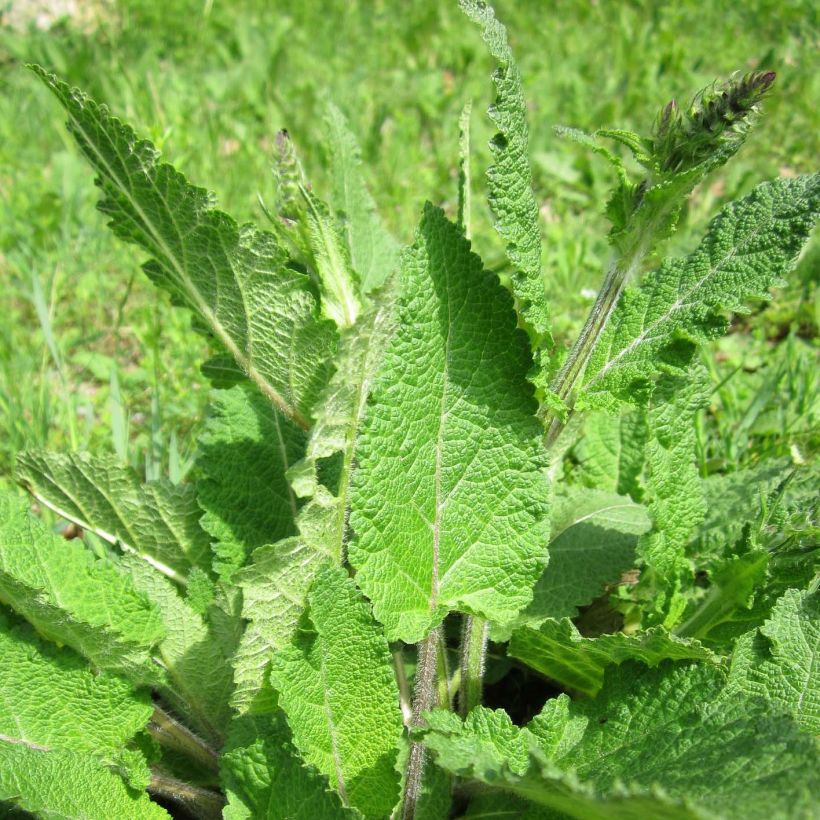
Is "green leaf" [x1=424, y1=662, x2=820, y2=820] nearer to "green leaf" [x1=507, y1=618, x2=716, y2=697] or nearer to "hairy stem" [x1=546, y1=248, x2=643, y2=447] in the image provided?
"green leaf" [x1=507, y1=618, x2=716, y2=697]

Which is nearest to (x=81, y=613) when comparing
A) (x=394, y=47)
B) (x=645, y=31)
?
(x=394, y=47)

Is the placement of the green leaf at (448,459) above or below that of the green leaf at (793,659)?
above

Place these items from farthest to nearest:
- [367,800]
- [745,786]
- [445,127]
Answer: [445,127] → [367,800] → [745,786]

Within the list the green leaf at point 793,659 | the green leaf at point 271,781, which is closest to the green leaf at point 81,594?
the green leaf at point 271,781

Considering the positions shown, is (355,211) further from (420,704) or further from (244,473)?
(420,704)

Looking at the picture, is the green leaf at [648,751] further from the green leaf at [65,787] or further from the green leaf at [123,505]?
the green leaf at [123,505]

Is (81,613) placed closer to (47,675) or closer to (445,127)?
(47,675)

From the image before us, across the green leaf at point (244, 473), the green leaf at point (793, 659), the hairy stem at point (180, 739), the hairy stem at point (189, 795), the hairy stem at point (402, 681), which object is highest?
the green leaf at point (244, 473)
